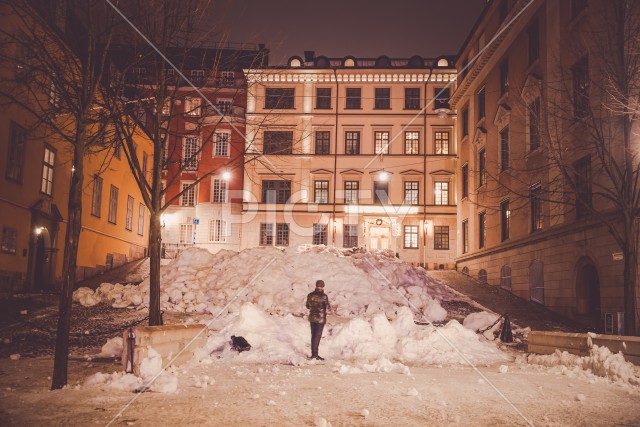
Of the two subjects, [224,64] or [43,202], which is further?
[43,202]

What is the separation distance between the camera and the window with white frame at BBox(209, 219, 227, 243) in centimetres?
4197

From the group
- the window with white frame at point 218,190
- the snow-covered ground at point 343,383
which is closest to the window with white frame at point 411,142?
the window with white frame at point 218,190

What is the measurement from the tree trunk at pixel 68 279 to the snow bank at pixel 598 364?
29.5 feet

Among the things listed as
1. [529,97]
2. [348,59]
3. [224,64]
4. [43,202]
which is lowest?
[43,202]

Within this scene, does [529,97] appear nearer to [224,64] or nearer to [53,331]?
[224,64]

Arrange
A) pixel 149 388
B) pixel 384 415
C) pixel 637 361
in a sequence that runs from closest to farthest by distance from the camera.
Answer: pixel 384 415, pixel 149 388, pixel 637 361

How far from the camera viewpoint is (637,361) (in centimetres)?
978

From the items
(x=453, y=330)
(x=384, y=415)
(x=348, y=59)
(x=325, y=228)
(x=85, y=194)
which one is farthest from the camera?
(x=348, y=59)

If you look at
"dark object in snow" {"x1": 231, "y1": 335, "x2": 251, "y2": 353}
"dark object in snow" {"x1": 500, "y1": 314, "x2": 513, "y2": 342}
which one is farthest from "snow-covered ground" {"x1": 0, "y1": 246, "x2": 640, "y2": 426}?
"dark object in snow" {"x1": 500, "y1": 314, "x2": 513, "y2": 342}

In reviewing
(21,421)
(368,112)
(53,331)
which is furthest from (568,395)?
(368,112)

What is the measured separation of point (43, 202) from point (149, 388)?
17.2 m

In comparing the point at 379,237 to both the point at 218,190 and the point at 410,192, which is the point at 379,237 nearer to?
the point at 410,192

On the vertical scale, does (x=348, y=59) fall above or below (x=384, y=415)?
above

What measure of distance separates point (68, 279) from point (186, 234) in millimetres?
36305
